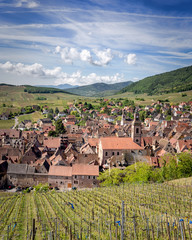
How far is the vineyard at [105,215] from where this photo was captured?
21391mm

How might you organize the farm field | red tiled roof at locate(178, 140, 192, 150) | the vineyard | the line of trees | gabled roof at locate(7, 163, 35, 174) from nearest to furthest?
the vineyard → the line of trees → gabled roof at locate(7, 163, 35, 174) → red tiled roof at locate(178, 140, 192, 150) → the farm field

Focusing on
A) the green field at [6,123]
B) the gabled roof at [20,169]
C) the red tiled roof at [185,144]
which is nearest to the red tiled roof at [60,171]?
the gabled roof at [20,169]

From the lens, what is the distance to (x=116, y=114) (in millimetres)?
190250

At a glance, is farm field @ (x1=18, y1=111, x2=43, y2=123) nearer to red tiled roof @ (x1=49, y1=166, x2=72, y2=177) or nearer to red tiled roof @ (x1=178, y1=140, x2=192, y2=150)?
red tiled roof @ (x1=49, y1=166, x2=72, y2=177)

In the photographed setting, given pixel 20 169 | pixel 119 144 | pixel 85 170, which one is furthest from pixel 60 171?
pixel 119 144

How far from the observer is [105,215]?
2692 centimetres

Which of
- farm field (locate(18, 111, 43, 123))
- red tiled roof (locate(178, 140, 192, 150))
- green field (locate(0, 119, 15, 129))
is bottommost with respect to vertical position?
red tiled roof (locate(178, 140, 192, 150))

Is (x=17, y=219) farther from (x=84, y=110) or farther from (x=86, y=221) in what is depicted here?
(x=84, y=110)

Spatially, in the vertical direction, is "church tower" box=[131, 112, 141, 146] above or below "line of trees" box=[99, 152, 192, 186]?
above

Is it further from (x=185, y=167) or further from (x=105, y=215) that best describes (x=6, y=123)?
(x=105, y=215)

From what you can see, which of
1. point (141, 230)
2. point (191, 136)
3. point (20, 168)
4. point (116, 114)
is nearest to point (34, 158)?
point (20, 168)

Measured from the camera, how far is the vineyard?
21.4 m

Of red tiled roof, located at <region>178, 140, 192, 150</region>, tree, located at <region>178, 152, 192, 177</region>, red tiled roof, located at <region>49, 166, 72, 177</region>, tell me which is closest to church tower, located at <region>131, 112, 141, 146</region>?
red tiled roof, located at <region>178, 140, 192, 150</region>

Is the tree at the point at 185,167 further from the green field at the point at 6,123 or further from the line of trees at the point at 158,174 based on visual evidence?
the green field at the point at 6,123
